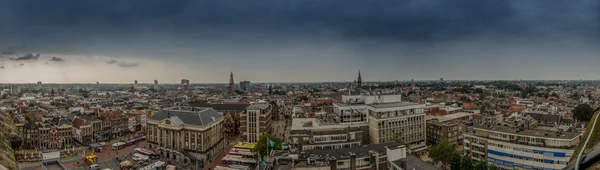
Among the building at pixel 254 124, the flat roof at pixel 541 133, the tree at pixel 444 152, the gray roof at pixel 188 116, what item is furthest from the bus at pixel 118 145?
the flat roof at pixel 541 133

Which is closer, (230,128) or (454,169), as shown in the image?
(454,169)

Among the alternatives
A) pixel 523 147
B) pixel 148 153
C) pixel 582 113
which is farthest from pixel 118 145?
pixel 582 113

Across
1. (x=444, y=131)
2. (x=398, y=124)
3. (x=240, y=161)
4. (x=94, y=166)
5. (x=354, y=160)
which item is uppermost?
(x=398, y=124)

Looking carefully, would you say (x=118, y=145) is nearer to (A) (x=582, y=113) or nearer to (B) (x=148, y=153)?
(B) (x=148, y=153)

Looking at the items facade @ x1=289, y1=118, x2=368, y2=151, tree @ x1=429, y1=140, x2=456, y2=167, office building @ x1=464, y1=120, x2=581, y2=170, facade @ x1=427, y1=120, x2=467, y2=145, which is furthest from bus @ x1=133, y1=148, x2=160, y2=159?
office building @ x1=464, y1=120, x2=581, y2=170

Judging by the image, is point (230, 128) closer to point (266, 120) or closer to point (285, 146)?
point (266, 120)

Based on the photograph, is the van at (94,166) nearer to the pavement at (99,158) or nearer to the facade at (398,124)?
the pavement at (99,158)

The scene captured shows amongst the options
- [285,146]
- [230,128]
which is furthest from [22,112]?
[285,146]
